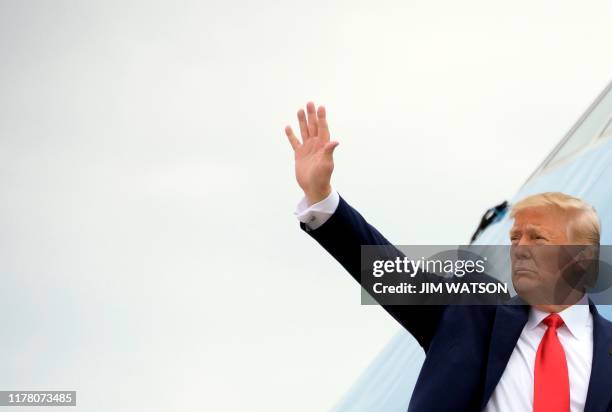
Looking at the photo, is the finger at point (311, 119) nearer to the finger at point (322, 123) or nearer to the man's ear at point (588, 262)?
the finger at point (322, 123)

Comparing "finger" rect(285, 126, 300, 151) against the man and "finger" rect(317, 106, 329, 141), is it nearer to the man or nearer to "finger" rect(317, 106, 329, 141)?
the man

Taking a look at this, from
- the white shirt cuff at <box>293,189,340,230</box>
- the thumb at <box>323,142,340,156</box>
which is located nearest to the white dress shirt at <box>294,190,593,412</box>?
the white shirt cuff at <box>293,189,340,230</box>

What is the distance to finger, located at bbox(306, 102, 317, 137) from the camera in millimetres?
5188

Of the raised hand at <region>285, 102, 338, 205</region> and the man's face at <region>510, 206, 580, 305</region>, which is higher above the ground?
the raised hand at <region>285, 102, 338, 205</region>

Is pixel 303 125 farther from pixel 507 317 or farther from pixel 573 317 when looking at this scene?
pixel 573 317

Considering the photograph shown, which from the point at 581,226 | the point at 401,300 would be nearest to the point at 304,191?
the point at 401,300

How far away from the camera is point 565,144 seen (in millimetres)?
10625

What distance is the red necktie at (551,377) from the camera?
4.66 meters

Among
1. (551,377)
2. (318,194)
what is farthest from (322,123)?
(551,377)

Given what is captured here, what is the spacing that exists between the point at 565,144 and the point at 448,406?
253 inches

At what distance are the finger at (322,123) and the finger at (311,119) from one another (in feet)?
0.10

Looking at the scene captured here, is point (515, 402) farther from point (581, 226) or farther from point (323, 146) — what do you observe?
point (323, 146)

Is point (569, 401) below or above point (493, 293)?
below

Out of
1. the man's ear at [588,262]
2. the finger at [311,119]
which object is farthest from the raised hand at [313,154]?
the man's ear at [588,262]
